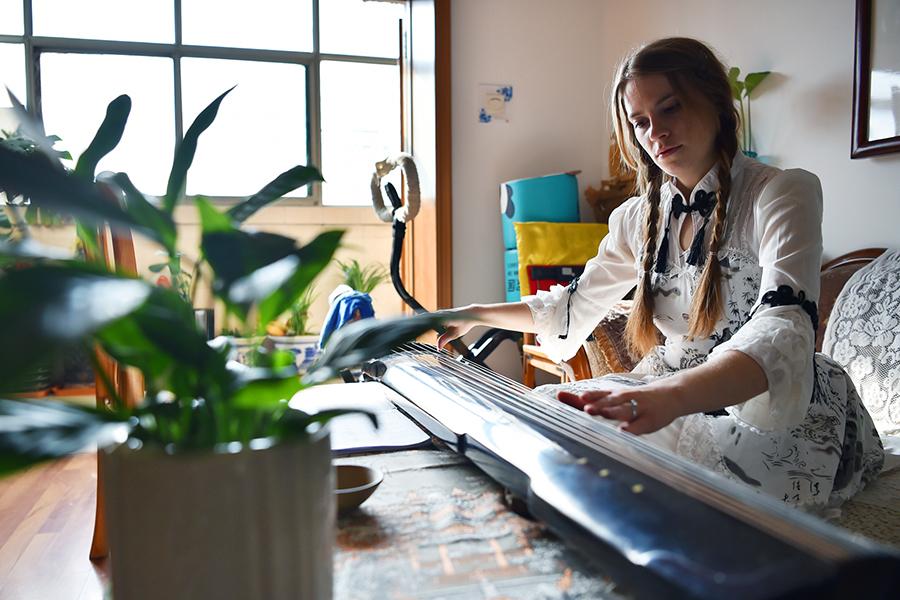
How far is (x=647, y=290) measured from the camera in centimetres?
150

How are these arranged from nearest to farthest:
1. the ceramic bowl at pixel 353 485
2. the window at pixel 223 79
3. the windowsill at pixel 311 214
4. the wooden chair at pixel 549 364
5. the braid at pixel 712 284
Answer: the ceramic bowl at pixel 353 485, the braid at pixel 712 284, the wooden chair at pixel 549 364, the window at pixel 223 79, the windowsill at pixel 311 214

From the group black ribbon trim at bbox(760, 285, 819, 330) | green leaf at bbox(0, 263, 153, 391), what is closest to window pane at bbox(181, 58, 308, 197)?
black ribbon trim at bbox(760, 285, 819, 330)

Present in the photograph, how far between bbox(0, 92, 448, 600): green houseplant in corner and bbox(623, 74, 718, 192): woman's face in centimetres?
104

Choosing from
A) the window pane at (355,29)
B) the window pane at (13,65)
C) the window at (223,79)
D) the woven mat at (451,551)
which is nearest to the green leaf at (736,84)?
the window at (223,79)

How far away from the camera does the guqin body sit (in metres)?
0.42

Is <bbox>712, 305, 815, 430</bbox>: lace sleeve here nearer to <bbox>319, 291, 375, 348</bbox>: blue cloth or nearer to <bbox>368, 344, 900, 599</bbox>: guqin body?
<bbox>368, 344, 900, 599</bbox>: guqin body

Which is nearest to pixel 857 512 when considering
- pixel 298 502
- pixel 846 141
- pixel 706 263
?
pixel 706 263

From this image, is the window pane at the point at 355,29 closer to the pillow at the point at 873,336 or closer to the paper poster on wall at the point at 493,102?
the paper poster on wall at the point at 493,102

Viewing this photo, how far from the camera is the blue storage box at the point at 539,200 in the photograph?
3.23 m

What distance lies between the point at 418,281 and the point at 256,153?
75.0 inches

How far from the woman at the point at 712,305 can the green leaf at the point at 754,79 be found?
3.61ft

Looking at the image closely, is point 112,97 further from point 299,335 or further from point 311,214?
point 299,335

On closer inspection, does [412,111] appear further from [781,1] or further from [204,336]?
[204,336]

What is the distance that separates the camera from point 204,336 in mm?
436
